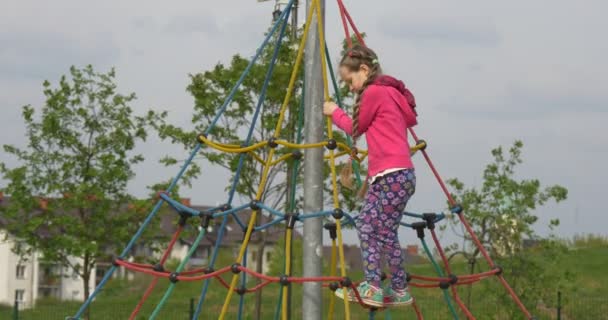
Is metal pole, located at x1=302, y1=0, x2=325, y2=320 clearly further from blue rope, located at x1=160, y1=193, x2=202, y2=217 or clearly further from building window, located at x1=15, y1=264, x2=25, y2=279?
building window, located at x1=15, y1=264, x2=25, y2=279

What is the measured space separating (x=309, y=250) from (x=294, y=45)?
979 cm

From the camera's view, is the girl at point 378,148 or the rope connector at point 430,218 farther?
the rope connector at point 430,218

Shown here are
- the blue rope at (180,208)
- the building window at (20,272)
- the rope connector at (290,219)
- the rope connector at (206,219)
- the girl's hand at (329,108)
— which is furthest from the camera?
the building window at (20,272)

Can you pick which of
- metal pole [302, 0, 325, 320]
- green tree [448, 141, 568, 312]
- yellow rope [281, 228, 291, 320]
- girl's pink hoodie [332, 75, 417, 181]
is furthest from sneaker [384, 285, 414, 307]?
green tree [448, 141, 568, 312]

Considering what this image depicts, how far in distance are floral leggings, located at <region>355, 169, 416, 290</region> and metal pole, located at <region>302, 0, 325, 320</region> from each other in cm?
28

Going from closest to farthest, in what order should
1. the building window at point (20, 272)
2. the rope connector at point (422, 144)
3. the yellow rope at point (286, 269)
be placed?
the yellow rope at point (286, 269)
the rope connector at point (422, 144)
the building window at point (20, 272)

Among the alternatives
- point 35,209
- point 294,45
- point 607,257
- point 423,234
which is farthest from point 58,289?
point 423,234

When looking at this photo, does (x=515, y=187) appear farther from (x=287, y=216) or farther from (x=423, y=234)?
(x=287, y=216)

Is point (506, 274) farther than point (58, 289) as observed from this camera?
No

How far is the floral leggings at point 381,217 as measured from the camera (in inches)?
224

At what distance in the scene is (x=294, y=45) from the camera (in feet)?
50.2

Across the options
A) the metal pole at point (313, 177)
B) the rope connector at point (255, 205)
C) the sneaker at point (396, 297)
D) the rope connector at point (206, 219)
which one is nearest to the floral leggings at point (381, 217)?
the sneaker at point (396, 297)

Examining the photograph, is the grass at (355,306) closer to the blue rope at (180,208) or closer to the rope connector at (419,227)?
the rope connector at (419,227)

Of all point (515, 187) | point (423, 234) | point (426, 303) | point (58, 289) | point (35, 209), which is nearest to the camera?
point (423, 234)
